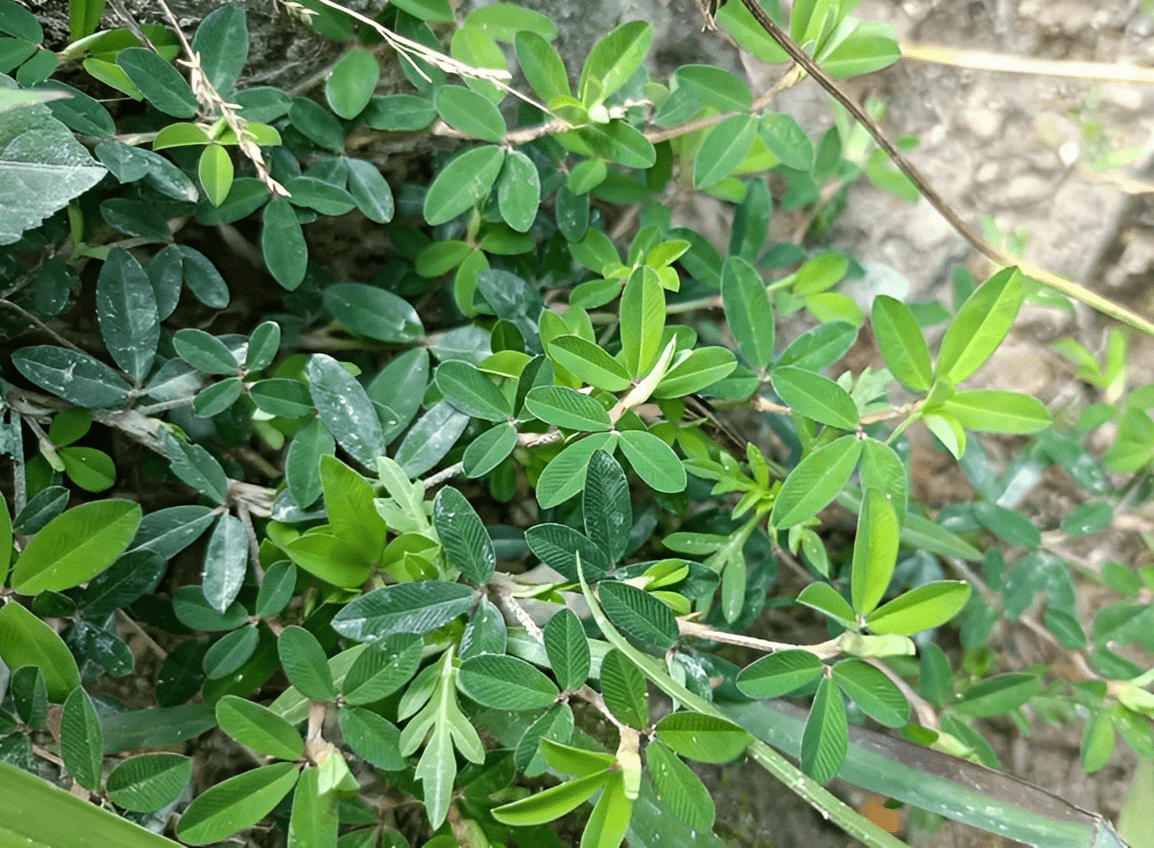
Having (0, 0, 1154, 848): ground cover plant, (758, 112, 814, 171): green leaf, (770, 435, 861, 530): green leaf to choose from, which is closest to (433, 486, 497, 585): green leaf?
(0, 0, 1154, 848): ground cover plant

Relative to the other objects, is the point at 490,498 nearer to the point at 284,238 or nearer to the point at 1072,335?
the point at 284,238

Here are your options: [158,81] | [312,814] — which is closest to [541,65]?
[158,81]

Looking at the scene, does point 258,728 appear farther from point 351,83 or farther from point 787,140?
point 787,140

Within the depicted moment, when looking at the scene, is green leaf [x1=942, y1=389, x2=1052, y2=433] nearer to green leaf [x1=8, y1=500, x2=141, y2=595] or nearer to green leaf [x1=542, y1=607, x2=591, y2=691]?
green leaf [x1=542, y1=607, x2=591, y2=691]

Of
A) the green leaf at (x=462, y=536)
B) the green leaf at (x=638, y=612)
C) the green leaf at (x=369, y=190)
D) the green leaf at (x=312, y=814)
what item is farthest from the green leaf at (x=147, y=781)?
the green leaf at (x=369, y=190)

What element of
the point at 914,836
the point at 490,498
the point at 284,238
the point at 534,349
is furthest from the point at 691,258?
the point at 914,836

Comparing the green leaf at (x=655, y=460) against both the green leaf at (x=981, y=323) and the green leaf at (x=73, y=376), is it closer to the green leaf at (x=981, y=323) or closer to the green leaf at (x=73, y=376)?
the green leaf at (x=981, y=323)
